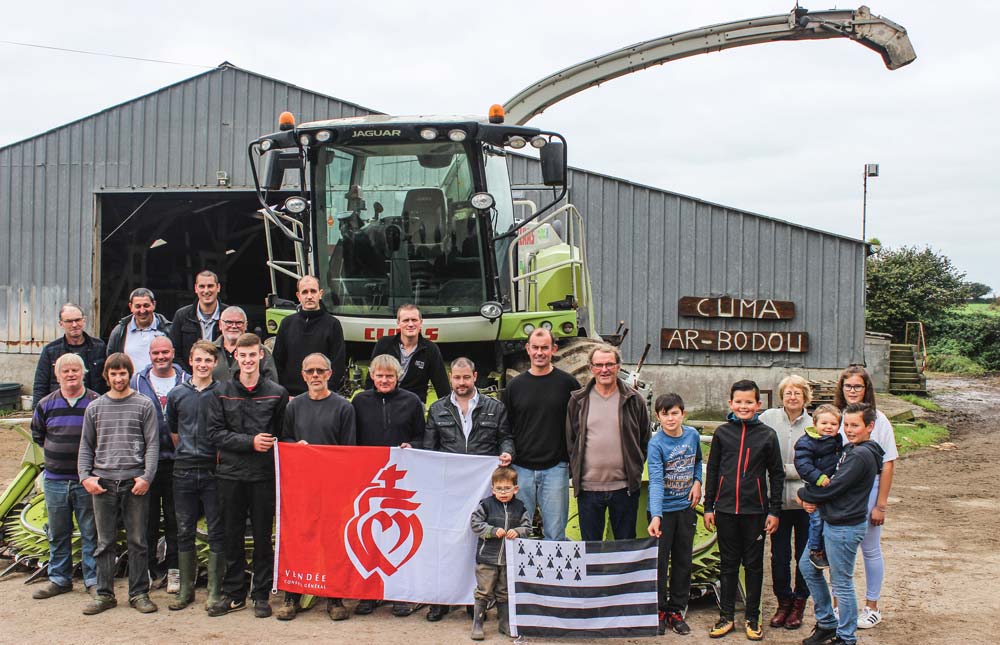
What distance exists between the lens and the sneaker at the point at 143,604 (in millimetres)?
5984

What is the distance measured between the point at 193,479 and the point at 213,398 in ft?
2.08

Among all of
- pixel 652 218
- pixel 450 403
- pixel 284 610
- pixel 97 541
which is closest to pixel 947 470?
pixel 652 218

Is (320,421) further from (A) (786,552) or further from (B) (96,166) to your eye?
(B) (96,166)

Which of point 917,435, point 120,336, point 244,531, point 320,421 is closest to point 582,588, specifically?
point 320,421

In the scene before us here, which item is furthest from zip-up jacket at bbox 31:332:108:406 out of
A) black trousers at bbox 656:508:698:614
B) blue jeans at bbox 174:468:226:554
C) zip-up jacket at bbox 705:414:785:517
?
zip-up jacket at bbox 705:414:785:517

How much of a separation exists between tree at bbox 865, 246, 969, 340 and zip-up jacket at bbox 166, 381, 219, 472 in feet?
97.6

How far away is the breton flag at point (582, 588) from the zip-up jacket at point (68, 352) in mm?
3627

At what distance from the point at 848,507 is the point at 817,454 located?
0.37 m

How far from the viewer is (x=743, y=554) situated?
19.0 ft

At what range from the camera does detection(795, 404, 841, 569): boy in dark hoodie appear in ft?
18.4

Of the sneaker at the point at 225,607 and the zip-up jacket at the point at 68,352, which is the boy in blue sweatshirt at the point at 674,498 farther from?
the zip-up jacket at the point at 68,352

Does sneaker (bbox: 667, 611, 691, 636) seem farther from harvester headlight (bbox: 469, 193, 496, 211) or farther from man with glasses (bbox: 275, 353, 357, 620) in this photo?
harvester headlight (bbox: 469, 193, 496, 211)

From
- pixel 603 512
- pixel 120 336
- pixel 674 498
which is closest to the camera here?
pixel 674 498

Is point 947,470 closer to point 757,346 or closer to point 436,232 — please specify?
point 757,346
